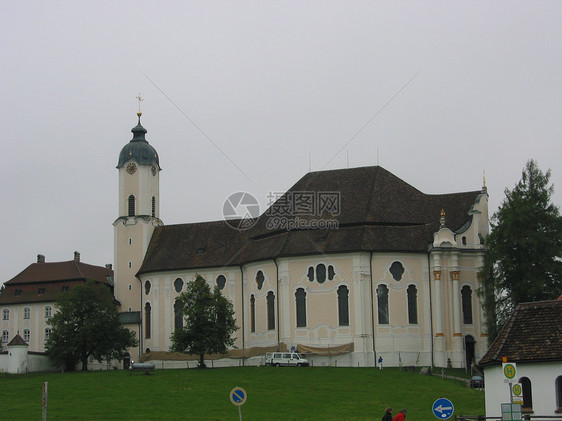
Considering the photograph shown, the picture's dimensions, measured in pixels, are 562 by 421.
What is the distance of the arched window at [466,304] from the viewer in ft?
240

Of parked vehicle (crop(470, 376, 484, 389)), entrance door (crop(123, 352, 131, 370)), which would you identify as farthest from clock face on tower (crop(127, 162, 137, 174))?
parked vehicle (crop(470, 376, 484, 389))

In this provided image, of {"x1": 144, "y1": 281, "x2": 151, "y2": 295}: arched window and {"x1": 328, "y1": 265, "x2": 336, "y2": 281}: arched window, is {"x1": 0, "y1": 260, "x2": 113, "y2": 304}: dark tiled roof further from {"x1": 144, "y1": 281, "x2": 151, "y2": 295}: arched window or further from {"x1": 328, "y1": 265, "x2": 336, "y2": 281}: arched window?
{"x1": 328, "y1": 265, "x2": 336, "y2": 281}: arched window

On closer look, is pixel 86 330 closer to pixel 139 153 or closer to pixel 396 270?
pixel 139 153

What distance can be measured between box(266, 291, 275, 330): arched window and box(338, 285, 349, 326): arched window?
630 cm

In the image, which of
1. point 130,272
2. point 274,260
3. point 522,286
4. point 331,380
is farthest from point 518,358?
point 130,272

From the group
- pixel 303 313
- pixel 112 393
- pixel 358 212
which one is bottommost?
pixel 112 393

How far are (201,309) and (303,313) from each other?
854cm

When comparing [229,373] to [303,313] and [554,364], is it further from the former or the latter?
[554,364]

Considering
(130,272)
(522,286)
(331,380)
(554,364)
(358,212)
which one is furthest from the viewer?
(130,272)

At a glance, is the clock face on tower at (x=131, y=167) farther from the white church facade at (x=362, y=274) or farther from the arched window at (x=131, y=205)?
the white church facade at (x=362, y=274)

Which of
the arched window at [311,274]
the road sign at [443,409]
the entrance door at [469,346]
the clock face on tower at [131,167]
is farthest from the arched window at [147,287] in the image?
the road sign at [443,409]

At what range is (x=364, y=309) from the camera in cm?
7188

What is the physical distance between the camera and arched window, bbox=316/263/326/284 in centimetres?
7369

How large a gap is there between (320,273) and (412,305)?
7534mm
